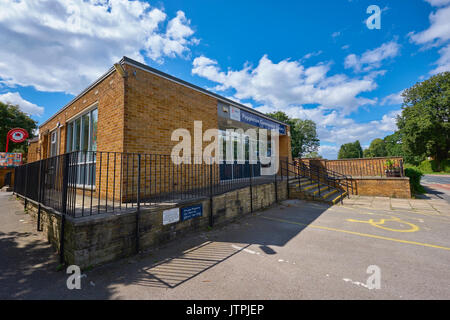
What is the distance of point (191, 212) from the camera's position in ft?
15.6

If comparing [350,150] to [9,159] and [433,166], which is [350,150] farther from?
[9,159]

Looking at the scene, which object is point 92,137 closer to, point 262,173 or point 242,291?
point 242,291

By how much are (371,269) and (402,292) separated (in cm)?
60

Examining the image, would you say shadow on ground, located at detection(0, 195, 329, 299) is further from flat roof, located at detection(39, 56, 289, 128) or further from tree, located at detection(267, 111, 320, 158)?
tree, located at detection(267, 111, 320, 158)

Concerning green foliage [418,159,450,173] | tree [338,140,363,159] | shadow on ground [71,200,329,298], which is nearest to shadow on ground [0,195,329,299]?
shadow on ground [71,200,329,298]

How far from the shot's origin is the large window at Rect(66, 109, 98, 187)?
21.7ft

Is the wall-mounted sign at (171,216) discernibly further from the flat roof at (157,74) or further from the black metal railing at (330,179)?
the black metal railing at (330,179)

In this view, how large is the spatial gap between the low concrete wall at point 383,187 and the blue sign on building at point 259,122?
17.8ft

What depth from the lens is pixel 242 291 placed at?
8.50ft

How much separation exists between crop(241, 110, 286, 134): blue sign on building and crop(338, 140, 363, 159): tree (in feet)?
331

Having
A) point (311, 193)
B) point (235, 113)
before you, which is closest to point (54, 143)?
point (235, 113)

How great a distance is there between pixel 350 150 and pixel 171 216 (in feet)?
379

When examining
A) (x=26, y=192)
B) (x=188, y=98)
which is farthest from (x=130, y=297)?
(x=26, y=192)
